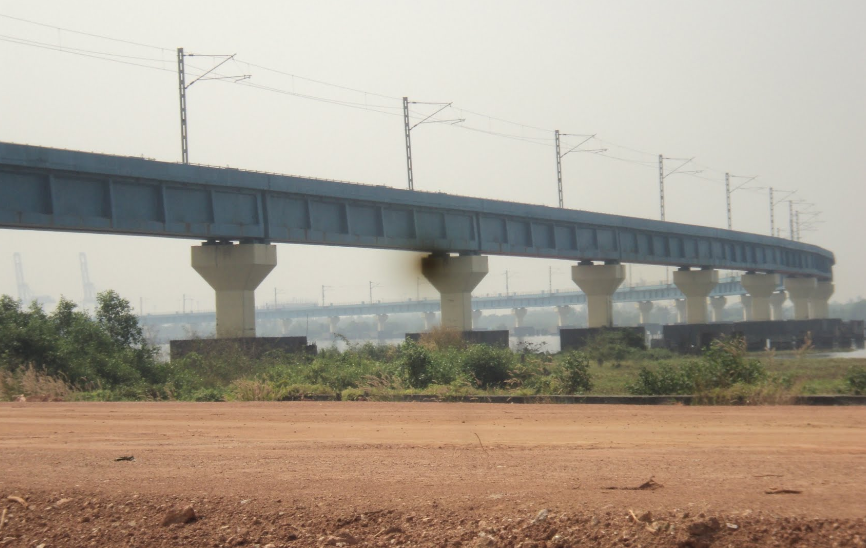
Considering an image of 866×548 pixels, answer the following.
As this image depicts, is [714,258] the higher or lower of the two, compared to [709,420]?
higher

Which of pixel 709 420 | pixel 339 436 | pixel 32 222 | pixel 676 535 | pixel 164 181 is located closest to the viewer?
pixel 676 535

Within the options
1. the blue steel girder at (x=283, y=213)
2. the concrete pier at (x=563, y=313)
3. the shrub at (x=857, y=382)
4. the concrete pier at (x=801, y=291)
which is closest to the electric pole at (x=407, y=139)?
the blue steel girder at (x=283, y=213)

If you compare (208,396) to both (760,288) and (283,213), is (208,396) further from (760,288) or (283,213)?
(760,288)

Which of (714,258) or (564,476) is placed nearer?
(564,476)

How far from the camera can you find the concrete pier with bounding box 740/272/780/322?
87.6 meters

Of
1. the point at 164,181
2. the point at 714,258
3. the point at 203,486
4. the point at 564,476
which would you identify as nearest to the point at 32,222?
the point at 164,181

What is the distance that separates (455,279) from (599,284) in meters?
14.2

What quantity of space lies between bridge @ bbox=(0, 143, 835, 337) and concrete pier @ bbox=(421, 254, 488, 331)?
65mm

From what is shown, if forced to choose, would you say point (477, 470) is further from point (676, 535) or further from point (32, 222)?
point (32, 222)

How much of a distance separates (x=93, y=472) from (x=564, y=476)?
17.4 ft

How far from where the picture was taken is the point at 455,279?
47781 mm

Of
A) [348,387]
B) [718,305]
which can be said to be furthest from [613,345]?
[718,305]

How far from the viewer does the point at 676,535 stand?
6.19 m

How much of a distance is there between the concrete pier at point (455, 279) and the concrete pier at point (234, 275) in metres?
12.6
